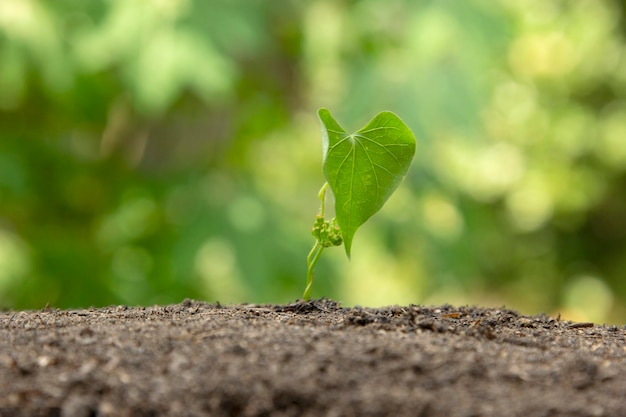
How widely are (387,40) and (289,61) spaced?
110 centimetres

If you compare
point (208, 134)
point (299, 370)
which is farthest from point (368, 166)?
point (208, 134)

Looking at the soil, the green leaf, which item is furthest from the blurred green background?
the soil

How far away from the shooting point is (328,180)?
4.24 feet

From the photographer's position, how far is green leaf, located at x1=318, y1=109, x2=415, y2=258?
1.34 metres

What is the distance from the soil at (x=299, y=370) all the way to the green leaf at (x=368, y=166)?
0.19 metres

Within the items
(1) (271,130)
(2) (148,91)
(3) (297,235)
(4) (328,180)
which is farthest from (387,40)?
(4) (328,180)

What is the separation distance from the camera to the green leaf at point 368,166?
1339 millimetres

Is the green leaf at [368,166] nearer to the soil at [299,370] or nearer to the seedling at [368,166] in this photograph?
the seedling at [368,166]

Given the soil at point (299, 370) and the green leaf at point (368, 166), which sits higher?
the green leaf at point (368, 166)

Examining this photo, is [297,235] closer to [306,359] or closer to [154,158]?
[154,158]

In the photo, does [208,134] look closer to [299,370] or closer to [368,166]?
[368,166]


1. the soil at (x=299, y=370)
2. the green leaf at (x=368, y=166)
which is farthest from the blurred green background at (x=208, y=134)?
the soil at (x=299, y=370)

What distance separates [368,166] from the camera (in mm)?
1355

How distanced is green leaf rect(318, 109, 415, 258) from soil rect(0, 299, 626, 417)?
0.63ft
